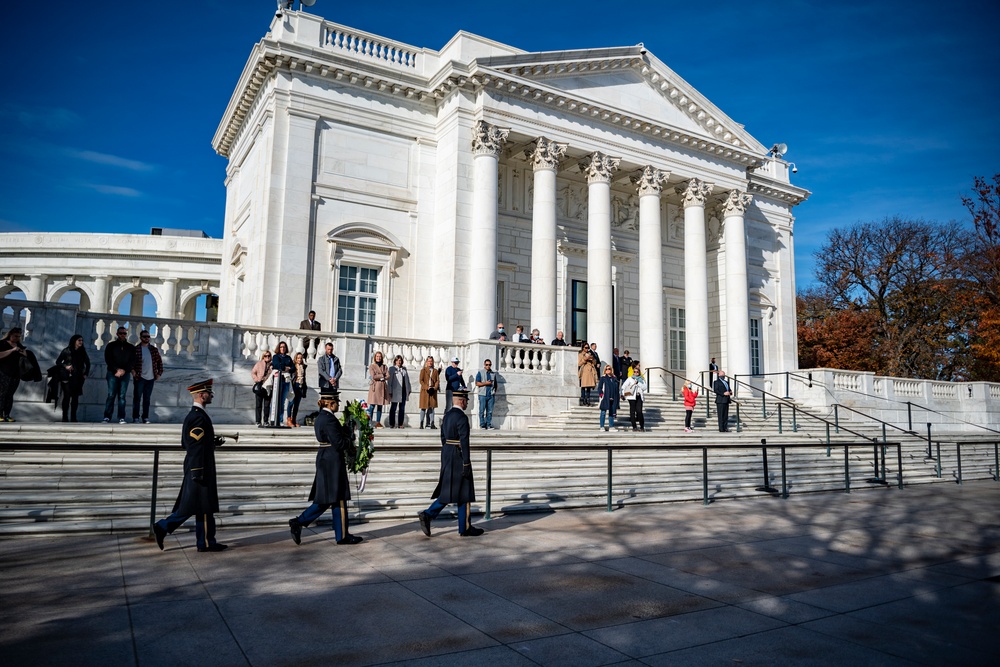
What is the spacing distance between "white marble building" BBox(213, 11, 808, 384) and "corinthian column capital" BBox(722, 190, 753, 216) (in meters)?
0.06

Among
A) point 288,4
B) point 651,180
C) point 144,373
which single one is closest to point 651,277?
point 651,180

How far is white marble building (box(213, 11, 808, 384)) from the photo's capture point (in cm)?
2380

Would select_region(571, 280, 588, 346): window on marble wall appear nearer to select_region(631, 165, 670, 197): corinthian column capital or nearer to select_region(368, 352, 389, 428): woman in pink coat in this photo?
select_region(631, 165, 670, 197): corinthian column capital

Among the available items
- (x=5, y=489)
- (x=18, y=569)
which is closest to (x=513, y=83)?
(x=5, y=489)

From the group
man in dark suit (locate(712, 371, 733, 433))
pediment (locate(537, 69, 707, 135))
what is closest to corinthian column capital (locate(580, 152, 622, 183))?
pediment (locate(537, 69, 707, 135))

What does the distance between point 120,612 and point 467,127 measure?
21571mm

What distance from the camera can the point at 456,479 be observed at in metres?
9.36

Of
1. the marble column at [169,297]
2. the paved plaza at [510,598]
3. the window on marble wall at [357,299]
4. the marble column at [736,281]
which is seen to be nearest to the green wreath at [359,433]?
the paved plaza at [510,598]

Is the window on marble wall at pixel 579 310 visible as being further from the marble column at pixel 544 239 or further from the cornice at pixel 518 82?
the cornice at pixel 518 82

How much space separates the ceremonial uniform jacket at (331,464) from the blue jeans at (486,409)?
10.4 m

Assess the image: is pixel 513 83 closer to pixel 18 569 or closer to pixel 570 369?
pixel 570 369

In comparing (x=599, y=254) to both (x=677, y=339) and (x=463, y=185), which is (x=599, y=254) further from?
(x=677, y=339)

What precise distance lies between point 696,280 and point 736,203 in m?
4.56

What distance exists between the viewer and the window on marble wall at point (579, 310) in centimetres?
2962
